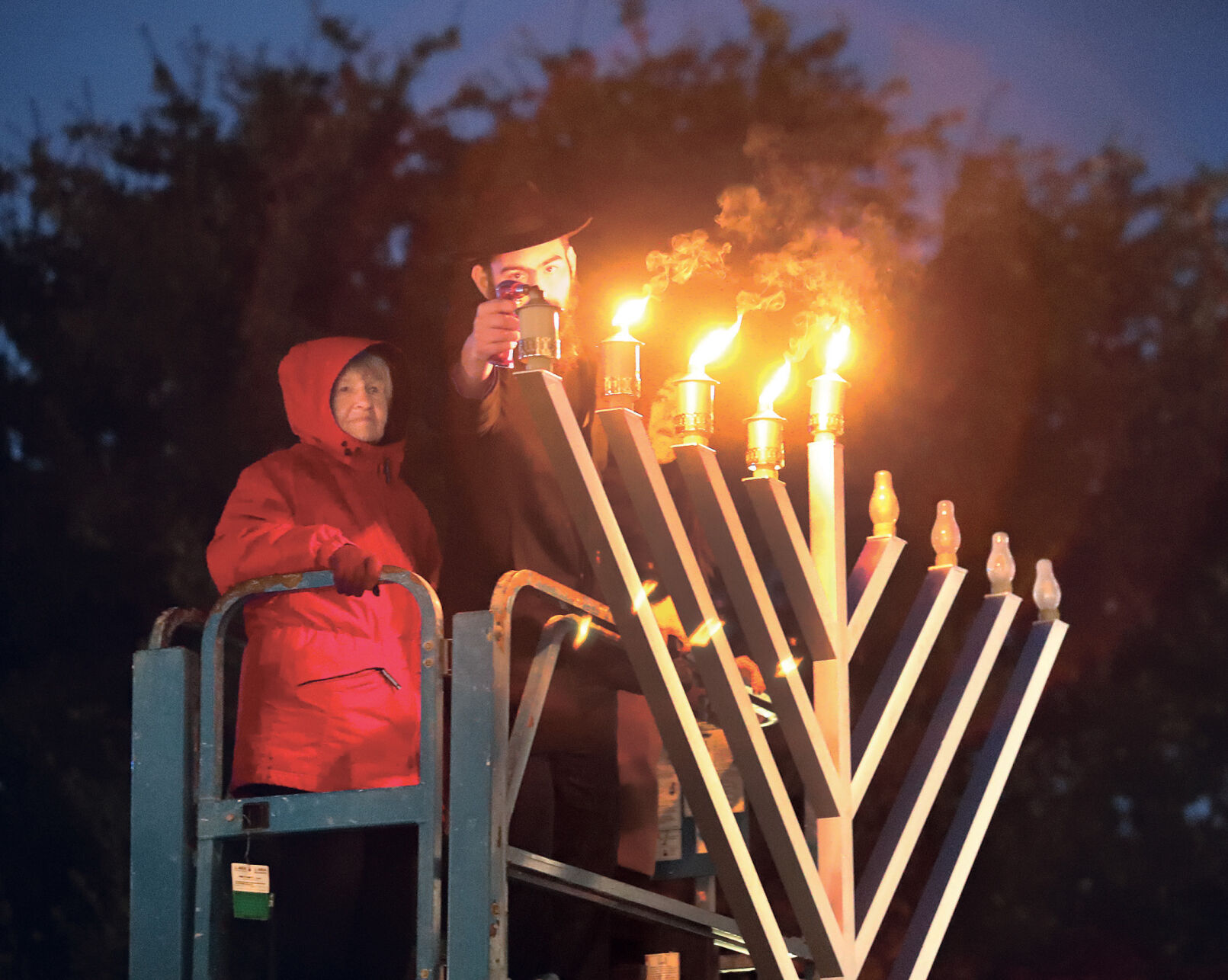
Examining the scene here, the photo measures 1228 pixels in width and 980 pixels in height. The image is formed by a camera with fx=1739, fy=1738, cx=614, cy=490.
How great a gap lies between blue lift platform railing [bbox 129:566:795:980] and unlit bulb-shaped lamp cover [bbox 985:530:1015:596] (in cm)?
112

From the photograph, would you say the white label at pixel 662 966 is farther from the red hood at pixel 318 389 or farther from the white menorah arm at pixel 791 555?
the red hood at pixel 318 389

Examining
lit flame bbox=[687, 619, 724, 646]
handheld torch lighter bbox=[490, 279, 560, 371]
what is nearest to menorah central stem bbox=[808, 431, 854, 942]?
lit flame bbox=[687, 619, 724, 646]

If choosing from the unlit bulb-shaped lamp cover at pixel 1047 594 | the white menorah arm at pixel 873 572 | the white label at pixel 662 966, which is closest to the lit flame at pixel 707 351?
the white menorah arm at pixel 873 572

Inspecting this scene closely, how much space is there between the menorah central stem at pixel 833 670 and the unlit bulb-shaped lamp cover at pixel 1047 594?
29.1 inches

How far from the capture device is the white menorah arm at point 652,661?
9.96ft

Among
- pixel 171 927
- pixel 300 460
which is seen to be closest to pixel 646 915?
pixel 171 927

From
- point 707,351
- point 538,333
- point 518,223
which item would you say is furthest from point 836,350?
point 518,223

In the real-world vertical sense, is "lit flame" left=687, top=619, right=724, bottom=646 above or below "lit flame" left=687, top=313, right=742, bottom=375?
below

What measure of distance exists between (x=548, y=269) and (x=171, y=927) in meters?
1.73

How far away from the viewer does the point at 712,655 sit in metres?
Answer: 3.20

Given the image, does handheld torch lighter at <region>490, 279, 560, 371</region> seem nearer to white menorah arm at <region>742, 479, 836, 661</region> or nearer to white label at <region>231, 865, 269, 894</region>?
white menorah arm at <region>742, 479, 836, 661</region>

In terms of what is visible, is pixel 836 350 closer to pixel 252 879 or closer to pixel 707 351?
pixel 707 351

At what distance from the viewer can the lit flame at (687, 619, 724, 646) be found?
317cm

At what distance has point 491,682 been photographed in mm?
2969
